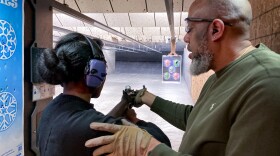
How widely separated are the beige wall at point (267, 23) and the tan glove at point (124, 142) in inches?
31.7

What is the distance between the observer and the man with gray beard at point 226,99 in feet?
2.69

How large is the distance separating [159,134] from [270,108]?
582 mm

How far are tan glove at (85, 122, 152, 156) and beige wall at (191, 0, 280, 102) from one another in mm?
804

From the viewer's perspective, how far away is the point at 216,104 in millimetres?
1062

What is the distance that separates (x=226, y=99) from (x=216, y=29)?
0.33 meters

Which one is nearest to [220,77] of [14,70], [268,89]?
[268,89]

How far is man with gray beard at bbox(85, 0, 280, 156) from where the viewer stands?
82 centimetres

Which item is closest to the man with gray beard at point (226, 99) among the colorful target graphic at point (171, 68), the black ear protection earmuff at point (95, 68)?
the black ear protection earmuff at point (95, 68)

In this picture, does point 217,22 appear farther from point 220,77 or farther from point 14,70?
point 14,70

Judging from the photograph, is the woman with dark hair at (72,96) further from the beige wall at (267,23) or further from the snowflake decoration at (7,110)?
the beige wall at (267,23)

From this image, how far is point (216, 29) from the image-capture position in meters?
1.17

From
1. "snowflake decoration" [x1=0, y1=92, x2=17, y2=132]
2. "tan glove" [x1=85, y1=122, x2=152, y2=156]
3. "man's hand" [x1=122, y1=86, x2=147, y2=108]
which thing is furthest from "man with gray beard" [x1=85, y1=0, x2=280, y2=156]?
"man's hand" [x1=122, y1=86, x2=147, y2=108]

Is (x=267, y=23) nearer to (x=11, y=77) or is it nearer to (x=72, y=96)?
(x=72, y=96)

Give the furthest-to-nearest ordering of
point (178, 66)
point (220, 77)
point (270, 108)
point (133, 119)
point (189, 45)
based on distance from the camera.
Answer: point (178, 66)
point (133, 119)
point (189, 45)
point (220, 77)
point (270, 108)
